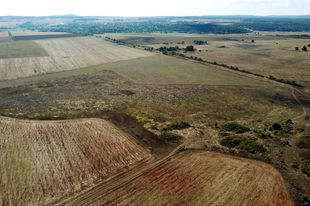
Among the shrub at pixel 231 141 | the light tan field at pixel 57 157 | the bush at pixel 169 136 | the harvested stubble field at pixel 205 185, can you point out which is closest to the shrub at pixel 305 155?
the harvested stubble field at pixel 205 185

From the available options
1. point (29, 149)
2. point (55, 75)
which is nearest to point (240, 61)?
point (55, 75)

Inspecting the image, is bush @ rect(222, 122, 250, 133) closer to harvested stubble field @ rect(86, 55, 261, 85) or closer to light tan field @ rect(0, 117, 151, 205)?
light tan field @ rect(0, 117, 151, 205)

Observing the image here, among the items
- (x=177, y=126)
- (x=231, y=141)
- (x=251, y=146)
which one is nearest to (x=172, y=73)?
(x=177, y=126)

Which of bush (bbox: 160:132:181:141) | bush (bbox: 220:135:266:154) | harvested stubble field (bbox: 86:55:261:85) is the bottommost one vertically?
bush (bbox: 160:132:181:141)

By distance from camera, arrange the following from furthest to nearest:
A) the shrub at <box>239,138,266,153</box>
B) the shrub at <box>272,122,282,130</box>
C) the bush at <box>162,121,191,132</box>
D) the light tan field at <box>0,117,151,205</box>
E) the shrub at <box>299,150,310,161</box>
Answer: the bush at <box>162,121,191,132</box> < the shrub at <box>272,122,282,130</box> < the shrub at <box>239,138,266,153</box> < the shrub at <box>299,150,310,161</box> < the light tan field at <box>0,117,151,205</box>

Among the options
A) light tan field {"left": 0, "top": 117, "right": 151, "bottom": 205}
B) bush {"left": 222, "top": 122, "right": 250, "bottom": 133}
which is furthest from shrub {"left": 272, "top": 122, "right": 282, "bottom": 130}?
light tan field {"left": 0, "top": 117, "right": 151, "bottom": 205}

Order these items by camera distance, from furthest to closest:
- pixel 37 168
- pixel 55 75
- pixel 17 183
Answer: pixel 55 75
pixel 37 168
pixel 17 183

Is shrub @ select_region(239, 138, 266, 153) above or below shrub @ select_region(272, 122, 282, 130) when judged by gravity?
below

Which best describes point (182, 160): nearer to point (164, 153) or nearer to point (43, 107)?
point (164, 153)
